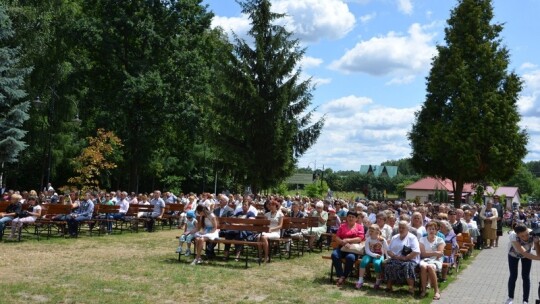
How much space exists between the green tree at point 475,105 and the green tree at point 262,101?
38.5 ft

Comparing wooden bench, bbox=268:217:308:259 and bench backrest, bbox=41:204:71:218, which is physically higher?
bench backrest, bbox=41:204:71:218

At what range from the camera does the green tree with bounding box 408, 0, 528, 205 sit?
122 ft

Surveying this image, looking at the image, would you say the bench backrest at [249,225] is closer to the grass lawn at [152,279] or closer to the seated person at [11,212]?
the grass lawn at [152,279]

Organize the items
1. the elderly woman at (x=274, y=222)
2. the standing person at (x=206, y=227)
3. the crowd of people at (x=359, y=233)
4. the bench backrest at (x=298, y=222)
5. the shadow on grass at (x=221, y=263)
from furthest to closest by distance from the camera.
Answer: the bench backrest at (x=298, y=222)
the elderly woman at (x=274, y=222)
the standing person at (x=206, y=227)
the shadow on grass at (x=221, y=263)
the crowd of people at (x=359, y=233)

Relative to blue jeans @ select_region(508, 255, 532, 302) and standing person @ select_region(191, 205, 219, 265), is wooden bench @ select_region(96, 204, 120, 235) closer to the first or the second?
standing person @ select_region(191, 205, 219, 265)

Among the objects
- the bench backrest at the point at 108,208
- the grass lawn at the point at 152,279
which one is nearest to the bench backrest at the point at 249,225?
the grass lawn at the point at 152,279

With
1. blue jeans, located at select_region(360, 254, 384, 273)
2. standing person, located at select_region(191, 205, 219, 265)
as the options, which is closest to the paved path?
blue jeans, located at select_region(360, 254, 384, 273)

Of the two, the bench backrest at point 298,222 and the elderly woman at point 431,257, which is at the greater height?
the bench backrest at point 298,222

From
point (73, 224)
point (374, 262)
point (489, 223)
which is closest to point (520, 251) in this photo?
point (374, 262)

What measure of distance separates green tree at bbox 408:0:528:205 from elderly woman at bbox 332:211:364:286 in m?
26.9

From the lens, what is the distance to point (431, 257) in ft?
36.1

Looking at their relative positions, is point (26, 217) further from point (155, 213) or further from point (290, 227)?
point (290, 227)

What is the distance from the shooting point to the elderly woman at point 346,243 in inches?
444

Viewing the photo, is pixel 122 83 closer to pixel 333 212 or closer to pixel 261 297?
pixel 333 212
